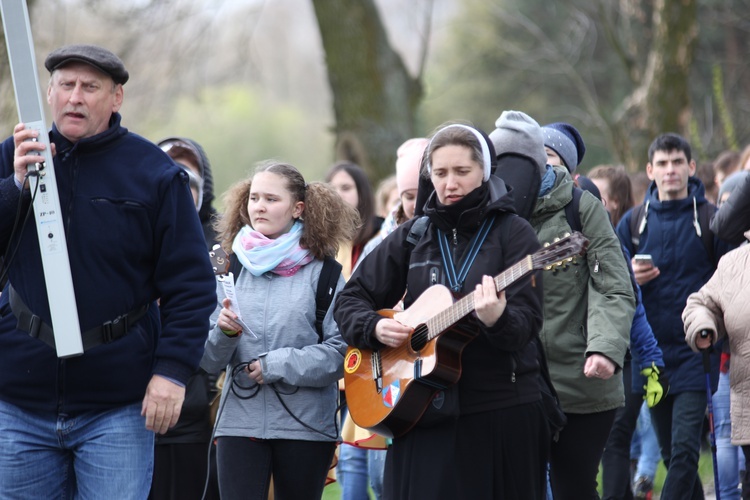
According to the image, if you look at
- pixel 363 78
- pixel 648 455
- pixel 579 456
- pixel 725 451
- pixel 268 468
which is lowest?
pixel 648 455

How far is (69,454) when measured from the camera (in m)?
4.10

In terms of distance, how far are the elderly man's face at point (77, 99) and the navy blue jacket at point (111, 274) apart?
0.06 metres

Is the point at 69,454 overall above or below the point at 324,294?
below

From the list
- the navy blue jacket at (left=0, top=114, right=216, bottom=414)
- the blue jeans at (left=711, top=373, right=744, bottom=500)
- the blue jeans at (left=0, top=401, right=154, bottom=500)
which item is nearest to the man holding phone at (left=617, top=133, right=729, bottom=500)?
the blue jeans at (left=711, top=373, right=744, bottom=500)

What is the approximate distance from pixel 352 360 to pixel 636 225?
10.9ft

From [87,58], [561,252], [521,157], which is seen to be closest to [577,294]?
[521,157]

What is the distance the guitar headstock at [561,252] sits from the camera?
159 inches

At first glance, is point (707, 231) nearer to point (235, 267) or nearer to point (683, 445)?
point (683, 445)

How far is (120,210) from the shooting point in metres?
4.07

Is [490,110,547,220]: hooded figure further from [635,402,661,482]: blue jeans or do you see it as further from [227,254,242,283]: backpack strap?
[635,402,661,482]: blue jeans

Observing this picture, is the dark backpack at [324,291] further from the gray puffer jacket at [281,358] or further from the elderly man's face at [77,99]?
the elderly man's face at [77,99]

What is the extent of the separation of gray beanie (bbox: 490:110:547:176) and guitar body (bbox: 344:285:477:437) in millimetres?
1032

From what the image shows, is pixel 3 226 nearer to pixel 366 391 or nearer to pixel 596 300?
pixel 366 391

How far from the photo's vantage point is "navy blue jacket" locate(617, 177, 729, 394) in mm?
7082
